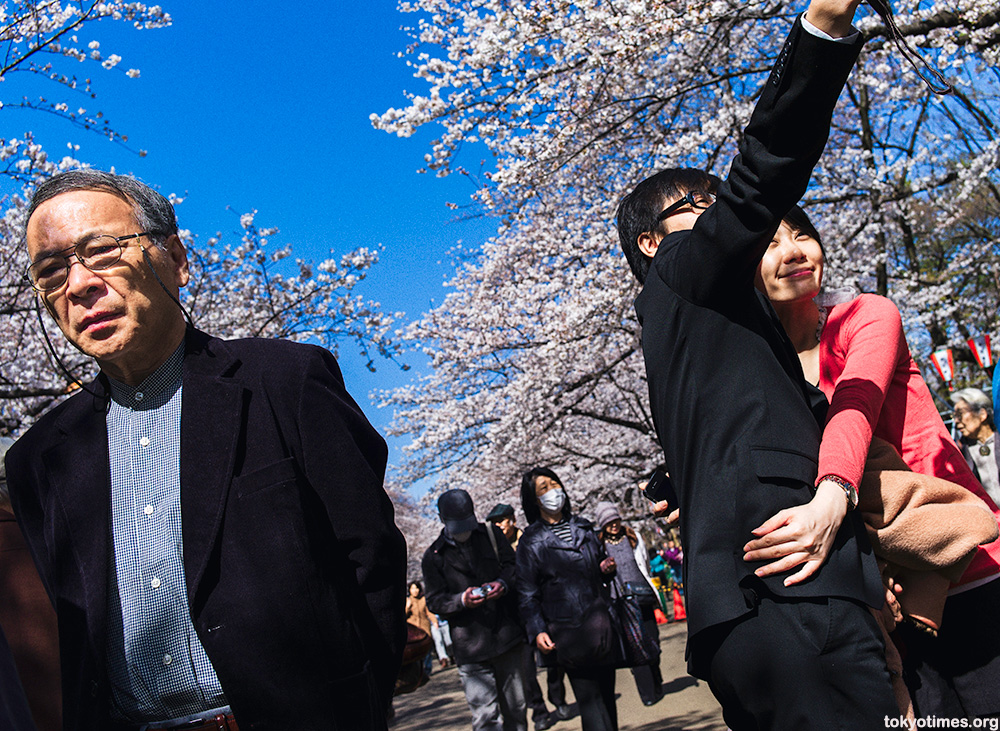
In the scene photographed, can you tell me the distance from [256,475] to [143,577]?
0.34 m

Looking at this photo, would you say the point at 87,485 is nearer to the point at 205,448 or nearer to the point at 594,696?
the point at 205,448

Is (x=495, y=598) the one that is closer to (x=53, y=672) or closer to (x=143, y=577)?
(x=53, y=672)

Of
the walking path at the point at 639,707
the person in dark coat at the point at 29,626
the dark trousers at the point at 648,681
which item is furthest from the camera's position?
the dark trousers at the point at 648,681

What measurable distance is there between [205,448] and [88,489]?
0.31 m

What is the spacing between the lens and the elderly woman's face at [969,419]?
5.90 metres

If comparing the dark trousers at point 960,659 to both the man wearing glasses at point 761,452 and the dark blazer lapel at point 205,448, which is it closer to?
the man wearing glasses at point 761,452

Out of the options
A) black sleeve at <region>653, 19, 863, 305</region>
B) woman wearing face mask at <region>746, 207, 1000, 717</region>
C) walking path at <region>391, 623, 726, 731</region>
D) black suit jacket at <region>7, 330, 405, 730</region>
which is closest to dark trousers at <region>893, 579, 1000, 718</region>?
woman wearing face mask at <region>746, 207, 1000, 717</region>

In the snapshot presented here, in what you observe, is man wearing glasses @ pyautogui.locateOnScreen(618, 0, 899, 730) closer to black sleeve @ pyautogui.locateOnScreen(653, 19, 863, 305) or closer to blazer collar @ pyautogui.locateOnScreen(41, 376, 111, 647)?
black sleeve @ pyautogui.locateOnScreen(653, 19, 863, 305)

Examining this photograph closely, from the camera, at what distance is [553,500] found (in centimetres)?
575

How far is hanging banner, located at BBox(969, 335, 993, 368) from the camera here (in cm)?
1284

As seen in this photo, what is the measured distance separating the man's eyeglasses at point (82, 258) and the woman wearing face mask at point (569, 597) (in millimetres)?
3756

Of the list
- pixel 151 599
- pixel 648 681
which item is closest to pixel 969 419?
pixel 648 681

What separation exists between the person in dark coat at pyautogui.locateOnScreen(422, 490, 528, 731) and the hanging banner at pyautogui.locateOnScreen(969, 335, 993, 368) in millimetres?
10064

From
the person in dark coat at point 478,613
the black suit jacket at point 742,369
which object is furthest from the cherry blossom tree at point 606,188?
the person in dark coat at point 478,613
